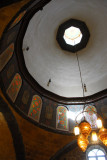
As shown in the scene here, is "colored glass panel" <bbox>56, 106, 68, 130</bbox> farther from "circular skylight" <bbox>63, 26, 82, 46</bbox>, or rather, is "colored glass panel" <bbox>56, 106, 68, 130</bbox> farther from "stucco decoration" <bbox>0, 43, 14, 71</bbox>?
"circular skylight" <bbox>63, 26, 82, 46</bbox>

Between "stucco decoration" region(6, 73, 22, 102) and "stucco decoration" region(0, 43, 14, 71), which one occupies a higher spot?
"stucco decoration" region(0, 43, 14, 71)

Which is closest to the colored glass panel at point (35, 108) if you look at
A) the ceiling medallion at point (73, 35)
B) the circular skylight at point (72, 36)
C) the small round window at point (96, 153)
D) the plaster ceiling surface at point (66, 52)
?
the plaster ceiling surface at point (66, 52)

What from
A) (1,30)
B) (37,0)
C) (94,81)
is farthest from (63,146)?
(37,0)

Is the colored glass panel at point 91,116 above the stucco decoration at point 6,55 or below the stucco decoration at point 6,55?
below

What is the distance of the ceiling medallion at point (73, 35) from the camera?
1045 cm

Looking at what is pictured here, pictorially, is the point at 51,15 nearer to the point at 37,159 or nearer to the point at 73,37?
the point at 73,37

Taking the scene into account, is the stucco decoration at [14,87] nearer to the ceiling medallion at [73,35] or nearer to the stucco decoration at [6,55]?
the stucco decoration at [6,55]

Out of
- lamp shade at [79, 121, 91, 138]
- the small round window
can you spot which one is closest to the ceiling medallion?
the small round window

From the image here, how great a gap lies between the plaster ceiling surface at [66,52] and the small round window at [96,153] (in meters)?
3.21

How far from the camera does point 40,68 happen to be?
34.4 ft

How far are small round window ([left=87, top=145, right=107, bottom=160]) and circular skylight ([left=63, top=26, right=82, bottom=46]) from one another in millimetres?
6513

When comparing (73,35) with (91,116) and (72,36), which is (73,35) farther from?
(91,116)

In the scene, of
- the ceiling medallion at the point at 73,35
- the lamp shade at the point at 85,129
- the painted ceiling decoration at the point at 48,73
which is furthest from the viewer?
the ceiling medallion at the point at 73,35

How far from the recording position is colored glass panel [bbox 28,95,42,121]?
8625 mm
